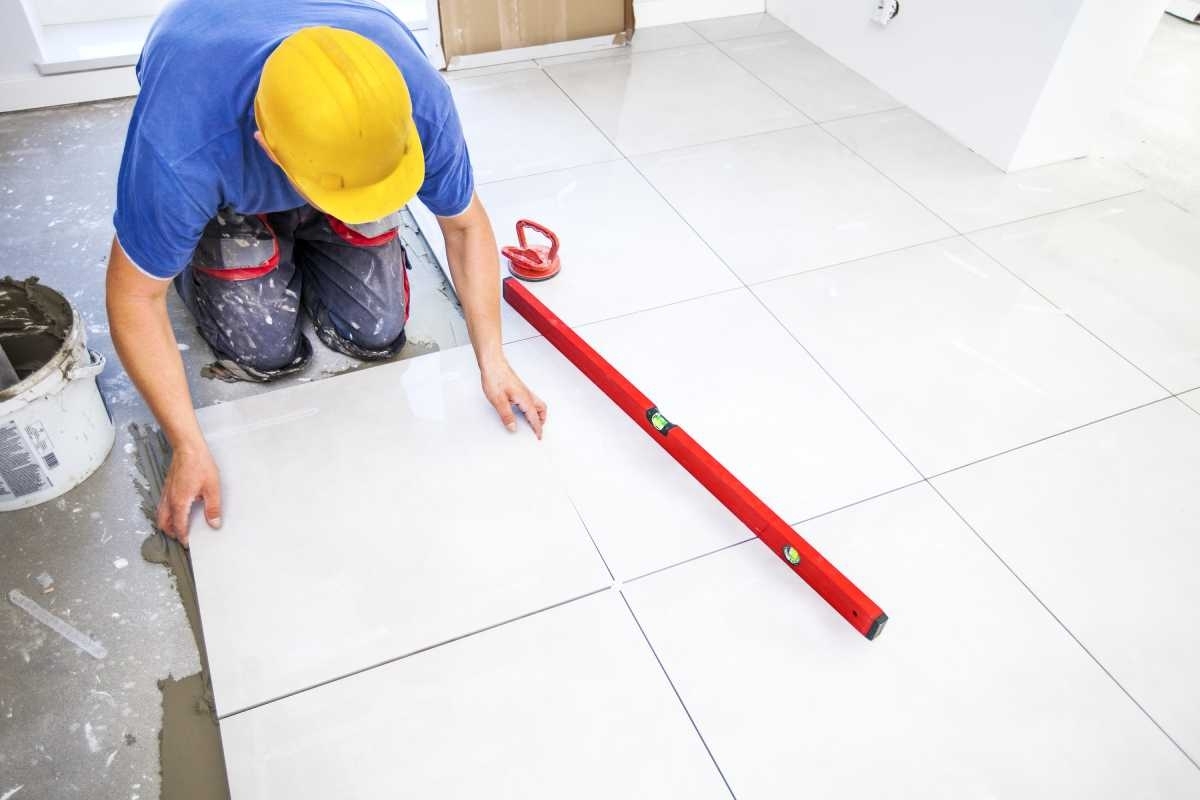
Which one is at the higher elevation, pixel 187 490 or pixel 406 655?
pixel 187 490

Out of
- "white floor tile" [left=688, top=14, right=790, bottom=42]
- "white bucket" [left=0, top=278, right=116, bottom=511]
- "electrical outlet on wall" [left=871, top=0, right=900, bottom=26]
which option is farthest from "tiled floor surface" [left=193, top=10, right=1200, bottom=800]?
"white floor tile" [left=688, top=14, right=790, bottom=42]

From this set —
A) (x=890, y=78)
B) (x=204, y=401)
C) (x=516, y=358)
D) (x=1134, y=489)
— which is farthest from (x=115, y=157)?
(x=1134, y=489)

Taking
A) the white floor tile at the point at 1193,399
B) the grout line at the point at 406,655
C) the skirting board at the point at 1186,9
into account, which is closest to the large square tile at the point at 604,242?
the grout line at the point at 406,655

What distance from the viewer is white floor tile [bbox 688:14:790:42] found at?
312 cm

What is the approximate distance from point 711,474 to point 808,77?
6.64ft

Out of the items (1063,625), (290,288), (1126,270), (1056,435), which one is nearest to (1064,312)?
(1126,270)

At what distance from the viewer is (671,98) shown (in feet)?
8.90

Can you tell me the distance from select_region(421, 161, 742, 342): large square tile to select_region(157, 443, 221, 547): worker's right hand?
71 centimetres

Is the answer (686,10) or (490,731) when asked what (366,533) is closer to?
(490,731)

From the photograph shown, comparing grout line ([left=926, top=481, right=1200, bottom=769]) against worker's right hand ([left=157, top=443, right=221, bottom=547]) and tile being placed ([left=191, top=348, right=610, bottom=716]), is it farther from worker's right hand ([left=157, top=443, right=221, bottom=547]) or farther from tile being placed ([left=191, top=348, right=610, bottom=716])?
worker's right hand ([left=157, top=443, right=221, bottom=547])

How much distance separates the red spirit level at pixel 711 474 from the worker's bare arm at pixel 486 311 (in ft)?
0.55

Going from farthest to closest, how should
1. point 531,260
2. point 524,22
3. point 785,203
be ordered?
point 524,22 → point 785,203 → point 531,260

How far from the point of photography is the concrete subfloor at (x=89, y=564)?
1157mm

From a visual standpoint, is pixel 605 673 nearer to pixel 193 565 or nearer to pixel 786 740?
pixel 786 740
